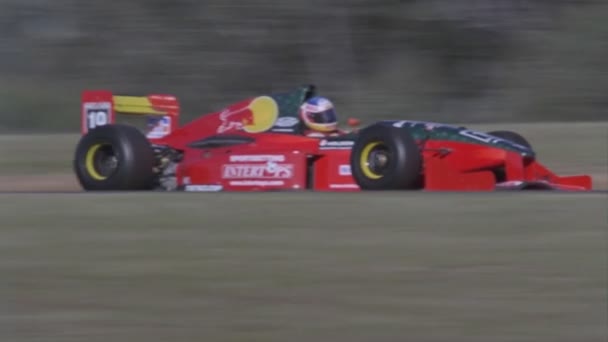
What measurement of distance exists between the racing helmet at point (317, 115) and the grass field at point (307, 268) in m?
3.71

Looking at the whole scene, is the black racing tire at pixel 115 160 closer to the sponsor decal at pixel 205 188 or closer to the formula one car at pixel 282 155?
the formula one car at pixel 282 155

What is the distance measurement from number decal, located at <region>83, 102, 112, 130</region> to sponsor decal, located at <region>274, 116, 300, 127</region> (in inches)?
82.3

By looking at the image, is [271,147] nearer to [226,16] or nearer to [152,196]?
[152,196]

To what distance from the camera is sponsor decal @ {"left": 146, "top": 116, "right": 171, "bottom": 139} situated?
536 inches

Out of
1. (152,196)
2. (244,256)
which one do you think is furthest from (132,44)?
(244,256)

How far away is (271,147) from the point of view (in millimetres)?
12195

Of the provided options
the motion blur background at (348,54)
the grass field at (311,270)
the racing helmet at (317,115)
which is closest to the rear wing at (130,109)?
the racing helmet at (317,115)

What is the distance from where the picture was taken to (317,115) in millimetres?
12383

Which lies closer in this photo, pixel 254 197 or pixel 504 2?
pixel 254 197

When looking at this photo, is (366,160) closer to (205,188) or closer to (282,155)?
(282,155)

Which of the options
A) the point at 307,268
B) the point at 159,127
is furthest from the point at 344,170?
the point at 307,268

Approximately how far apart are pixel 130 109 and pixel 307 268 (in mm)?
6931

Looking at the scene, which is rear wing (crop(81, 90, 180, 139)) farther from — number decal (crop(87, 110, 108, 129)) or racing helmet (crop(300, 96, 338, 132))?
racing helmet (crop(300, 96, 338, 132))

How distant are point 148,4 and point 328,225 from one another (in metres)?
18.4
